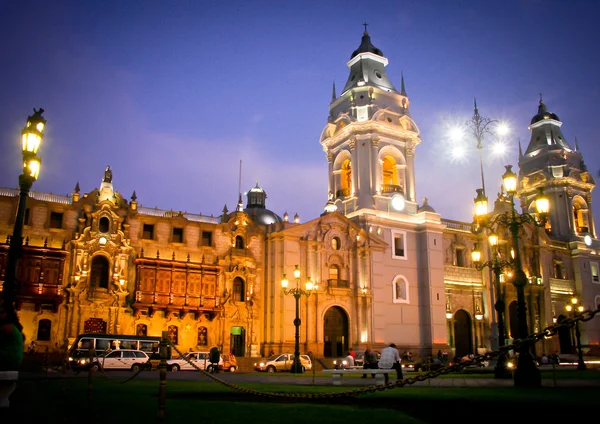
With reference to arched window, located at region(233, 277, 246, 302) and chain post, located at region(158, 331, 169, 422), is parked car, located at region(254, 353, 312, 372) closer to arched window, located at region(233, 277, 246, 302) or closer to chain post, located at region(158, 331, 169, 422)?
arched window, located at region(233, 277, 246, 302)

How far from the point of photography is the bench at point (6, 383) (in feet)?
28.7

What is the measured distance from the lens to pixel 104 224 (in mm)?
36250

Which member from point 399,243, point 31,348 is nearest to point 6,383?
point 31,348

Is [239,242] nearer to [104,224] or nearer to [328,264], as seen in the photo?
[328,264]

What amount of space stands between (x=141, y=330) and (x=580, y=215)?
47.9 meters

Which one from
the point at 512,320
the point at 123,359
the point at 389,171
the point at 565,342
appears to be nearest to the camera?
the point at 123,359

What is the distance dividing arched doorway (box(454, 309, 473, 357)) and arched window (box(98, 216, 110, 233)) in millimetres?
29593

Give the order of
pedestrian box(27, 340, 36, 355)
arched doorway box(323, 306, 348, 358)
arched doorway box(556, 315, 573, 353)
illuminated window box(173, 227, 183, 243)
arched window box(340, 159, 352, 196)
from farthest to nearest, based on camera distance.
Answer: arched doorway box(556, 315, 573, 353) < arched window box(340, 159, 352, 196) < arched doorway box(323, 306, 348, 358) < illuminated window box(173, 227, 183, 243) < pedestrian box(27, 340, 36, 355)

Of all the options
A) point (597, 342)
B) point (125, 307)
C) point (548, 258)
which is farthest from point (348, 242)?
point (597, 342)

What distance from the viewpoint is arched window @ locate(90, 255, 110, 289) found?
116 feet

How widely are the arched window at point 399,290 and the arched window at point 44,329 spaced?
2488cm

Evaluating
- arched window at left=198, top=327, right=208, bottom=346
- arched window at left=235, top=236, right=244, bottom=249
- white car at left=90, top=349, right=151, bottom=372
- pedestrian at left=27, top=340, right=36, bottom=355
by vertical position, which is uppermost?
arched window at left=235, top=236, right=244, bottom=249

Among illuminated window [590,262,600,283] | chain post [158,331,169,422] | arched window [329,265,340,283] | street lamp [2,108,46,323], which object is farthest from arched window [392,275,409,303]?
chain post [158,331,169,422]

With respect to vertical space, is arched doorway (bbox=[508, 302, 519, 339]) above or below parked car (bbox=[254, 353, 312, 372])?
above
